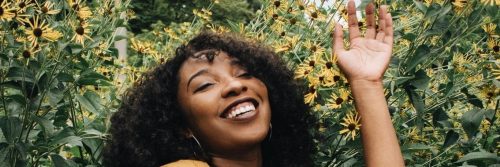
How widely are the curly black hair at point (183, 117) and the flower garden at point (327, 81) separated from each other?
6 centimetres

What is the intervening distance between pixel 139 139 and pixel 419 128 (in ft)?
2.43

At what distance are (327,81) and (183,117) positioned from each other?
0.37 m

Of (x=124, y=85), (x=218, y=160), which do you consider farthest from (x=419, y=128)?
(x=124, y=85)

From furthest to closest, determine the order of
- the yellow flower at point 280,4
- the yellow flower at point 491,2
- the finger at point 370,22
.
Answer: the yellow flower at point 280,4
the finger at point 370,22
the yellow flower at point 491,2

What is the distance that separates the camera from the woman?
154 cm

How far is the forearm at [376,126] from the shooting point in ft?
4.94

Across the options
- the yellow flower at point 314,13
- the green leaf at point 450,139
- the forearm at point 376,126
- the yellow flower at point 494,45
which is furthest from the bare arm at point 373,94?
the yellow flower at point 314,13

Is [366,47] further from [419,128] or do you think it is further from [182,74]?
[182,74]

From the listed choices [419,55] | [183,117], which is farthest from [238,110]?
[419,55]

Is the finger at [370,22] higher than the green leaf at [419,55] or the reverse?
higher

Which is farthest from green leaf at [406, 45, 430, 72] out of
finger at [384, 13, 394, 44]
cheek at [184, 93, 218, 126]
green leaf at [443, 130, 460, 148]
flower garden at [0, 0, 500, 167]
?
cheek at [184, 93, 218, 126]

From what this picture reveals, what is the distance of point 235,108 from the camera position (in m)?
1.55

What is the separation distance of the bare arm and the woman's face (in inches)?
8.8

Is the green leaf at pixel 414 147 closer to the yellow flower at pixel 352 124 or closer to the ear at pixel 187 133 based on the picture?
the yellow flower at pixel 352 124
